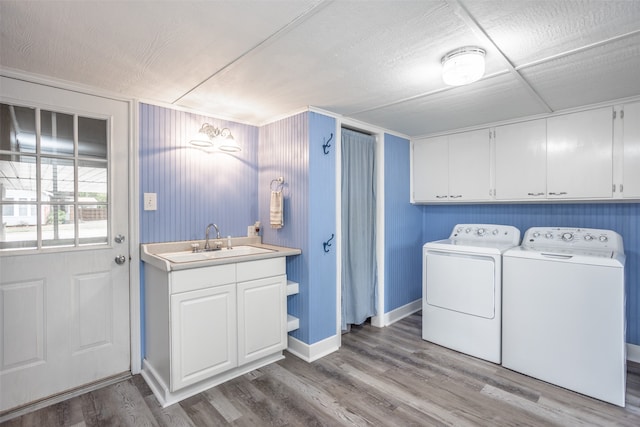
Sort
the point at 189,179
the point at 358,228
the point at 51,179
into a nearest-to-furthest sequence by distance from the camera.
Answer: the point at 51,179 < the point at 189,179 < the point at 358,228

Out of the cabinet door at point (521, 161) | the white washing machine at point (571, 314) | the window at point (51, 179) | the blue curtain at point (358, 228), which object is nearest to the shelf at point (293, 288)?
the blue curtain at point (358, 228)

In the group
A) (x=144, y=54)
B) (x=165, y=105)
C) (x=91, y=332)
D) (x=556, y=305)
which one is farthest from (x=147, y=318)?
(x=556, y=305)

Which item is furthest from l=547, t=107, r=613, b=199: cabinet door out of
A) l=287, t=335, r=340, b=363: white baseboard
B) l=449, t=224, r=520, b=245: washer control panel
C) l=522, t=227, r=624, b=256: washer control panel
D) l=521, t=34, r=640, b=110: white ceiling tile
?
l=287, t=335, r=340, b=363: white baseboard

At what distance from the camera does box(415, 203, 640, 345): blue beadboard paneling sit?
8.82 feet

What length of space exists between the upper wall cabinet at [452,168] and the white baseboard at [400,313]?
49.8 inches

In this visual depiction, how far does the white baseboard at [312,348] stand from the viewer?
2.66 metres

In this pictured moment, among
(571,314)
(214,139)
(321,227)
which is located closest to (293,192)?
(321,227)

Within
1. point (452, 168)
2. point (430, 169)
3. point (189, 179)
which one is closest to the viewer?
point (189, 179)

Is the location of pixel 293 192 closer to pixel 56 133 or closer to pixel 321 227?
pixel 321 227

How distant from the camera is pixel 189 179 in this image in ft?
8.82

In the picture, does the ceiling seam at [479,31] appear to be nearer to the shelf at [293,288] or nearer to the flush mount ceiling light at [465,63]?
the flush mount ceiling light at [465,63]

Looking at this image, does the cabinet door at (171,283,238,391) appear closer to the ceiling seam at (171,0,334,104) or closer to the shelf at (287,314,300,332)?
the shelf at (287,314,300,332)

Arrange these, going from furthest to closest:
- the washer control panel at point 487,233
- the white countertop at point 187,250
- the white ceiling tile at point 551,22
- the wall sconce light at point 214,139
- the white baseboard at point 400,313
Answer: the white baseboard at point 400,313 → the washer control panel at point 487,233 → the wall sconce light at point 214,139 → the white countertop at point 187,250 → the white ceiling tile at point 551,22

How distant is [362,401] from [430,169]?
2531 millimetres
